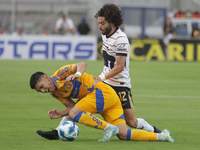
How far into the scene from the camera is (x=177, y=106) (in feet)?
30.4

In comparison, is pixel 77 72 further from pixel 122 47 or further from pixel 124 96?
pixel 124 96

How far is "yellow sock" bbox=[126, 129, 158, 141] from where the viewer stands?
5.61 m

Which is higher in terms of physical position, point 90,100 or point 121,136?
point 90,100

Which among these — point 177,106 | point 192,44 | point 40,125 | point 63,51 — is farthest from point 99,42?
point 40,125

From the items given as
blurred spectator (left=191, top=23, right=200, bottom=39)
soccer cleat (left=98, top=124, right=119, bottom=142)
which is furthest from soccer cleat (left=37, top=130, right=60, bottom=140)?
blurred spectator (left=191, top=23, right=200, bottom=39)

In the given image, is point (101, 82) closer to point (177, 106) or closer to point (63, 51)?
point (177, 106)

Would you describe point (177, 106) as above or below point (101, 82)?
below

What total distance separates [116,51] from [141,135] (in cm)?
126

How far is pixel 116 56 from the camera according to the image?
18.7 ft

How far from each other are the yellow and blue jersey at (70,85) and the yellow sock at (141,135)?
864mm

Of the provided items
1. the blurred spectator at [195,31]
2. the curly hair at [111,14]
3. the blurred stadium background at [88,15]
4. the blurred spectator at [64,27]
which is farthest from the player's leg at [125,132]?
the blurred spectator at [195,31]

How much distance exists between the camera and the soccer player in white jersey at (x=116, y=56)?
224 inches

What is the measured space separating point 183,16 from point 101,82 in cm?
2775

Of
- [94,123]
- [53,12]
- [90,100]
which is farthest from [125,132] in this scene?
[53,12]
